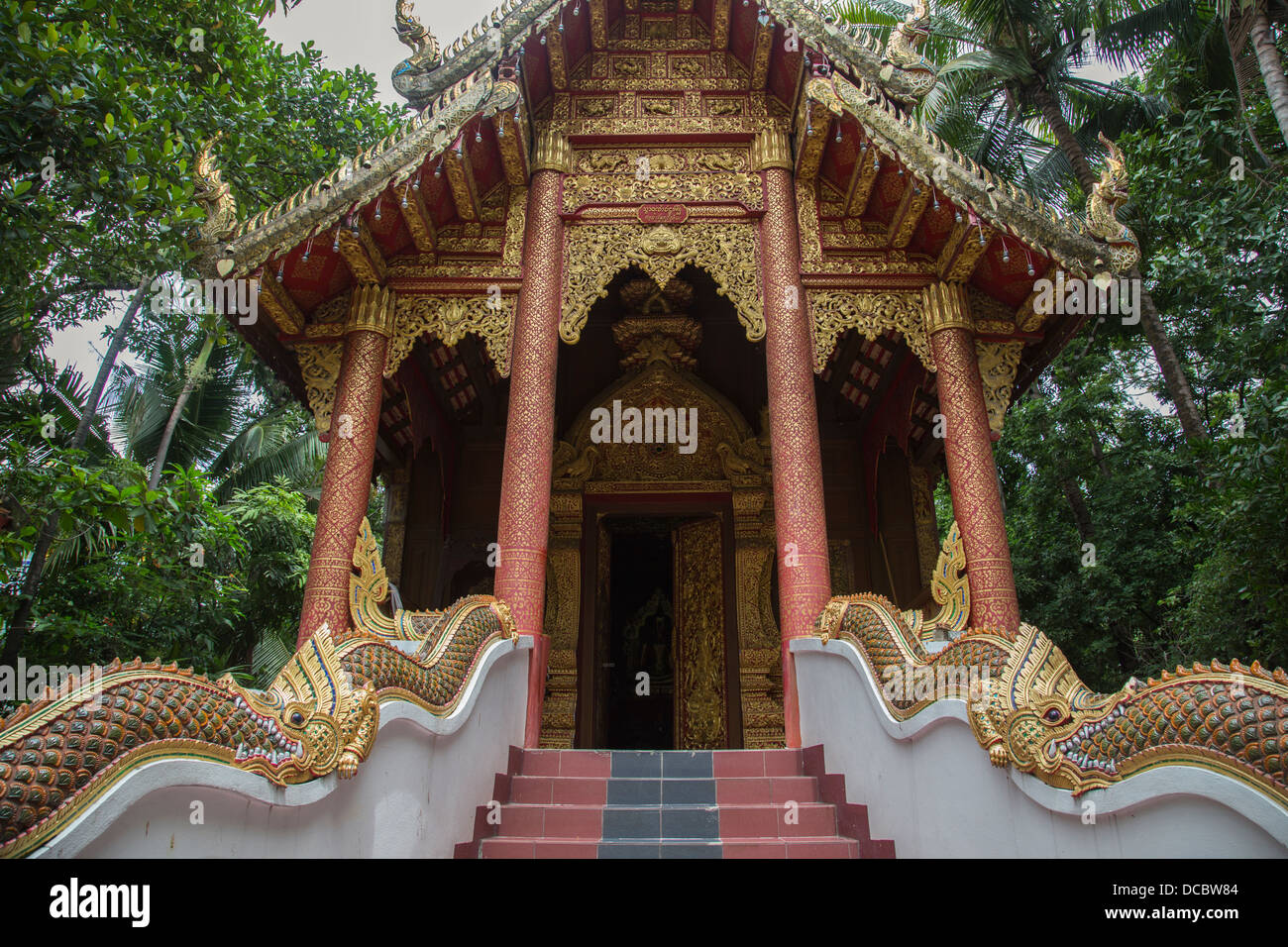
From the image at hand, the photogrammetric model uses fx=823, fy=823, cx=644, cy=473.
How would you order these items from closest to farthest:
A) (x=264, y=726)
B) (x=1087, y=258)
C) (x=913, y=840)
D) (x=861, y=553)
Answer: (x=264, y=726)
(x=913, y=840)
(x=1087, y=258)
(x=861, y=553)

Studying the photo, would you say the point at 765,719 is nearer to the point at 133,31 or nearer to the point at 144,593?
the point at 144,593

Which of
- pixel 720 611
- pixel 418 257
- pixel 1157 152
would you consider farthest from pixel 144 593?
pixel 1157 152

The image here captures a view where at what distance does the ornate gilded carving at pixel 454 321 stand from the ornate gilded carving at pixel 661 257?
20.7 inches

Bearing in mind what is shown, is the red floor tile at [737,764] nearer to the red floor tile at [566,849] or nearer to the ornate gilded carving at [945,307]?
the red floor tile at [566,849]

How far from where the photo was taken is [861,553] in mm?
9438

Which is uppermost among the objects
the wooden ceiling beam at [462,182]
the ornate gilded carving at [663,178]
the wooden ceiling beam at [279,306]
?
the ornate gilded carving at [663,178]

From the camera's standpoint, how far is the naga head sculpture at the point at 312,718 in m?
3.12

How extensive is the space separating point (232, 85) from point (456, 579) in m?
5.77

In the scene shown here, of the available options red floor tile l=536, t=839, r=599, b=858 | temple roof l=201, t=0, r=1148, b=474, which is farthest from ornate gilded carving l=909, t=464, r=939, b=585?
red floor tile l=536, t=839, r=599, b=858

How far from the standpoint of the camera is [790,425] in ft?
21.3

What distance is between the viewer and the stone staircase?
4.29 metres

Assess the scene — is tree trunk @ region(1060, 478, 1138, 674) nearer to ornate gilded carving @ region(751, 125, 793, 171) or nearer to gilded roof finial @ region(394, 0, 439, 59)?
ornate gilded carving @ region(751, 125, 793, 171)

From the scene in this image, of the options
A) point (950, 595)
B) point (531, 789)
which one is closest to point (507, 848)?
point (531, 789)

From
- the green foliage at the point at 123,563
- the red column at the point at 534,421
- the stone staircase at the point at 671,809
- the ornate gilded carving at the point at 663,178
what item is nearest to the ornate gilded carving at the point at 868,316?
the ornate gilded carving at the point at 663,178
